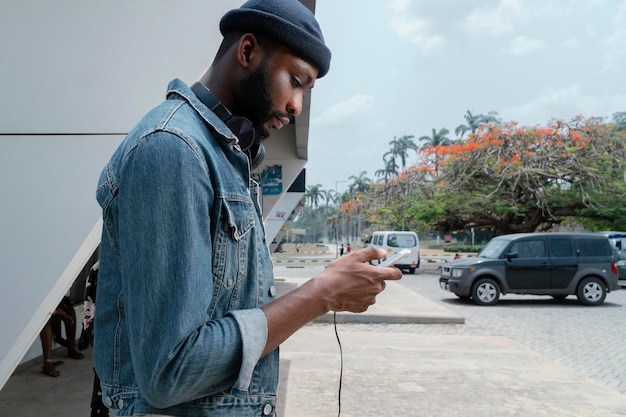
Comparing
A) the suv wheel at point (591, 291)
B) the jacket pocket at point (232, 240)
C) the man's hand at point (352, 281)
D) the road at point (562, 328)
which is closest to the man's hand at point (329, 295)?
the man's hand at point (352, 281)

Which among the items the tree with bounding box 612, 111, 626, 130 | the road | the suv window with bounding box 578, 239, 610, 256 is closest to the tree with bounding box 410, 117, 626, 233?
the road

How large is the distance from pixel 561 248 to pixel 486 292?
2.07 metres

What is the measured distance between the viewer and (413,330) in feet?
30.1

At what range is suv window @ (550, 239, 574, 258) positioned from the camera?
12188 mm

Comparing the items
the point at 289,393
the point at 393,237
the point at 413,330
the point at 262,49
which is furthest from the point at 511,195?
the point at 262,49

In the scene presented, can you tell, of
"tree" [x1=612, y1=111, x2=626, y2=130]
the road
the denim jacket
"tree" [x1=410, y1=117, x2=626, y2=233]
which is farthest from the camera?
"tree" [x1=612, y1=111, x2=626, y2=130]

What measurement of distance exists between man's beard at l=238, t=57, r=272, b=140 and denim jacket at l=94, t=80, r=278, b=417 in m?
0.12

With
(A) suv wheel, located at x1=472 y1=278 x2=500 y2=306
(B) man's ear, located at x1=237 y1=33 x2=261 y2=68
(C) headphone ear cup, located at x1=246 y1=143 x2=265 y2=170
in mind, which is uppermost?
(B) man's ear, located at x1=237 y1=33 x2=261 y2=68

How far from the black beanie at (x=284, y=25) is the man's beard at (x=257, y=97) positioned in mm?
75

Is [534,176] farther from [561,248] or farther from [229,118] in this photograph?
[229,118]

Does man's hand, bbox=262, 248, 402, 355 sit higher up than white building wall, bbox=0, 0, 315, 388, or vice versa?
white building wall, bbox=0, 0, 315, 388

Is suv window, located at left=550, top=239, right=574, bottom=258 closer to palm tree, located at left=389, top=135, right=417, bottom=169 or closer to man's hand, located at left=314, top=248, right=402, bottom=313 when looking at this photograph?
man's hand, located at left=314, top=248, right=402, bottom=313

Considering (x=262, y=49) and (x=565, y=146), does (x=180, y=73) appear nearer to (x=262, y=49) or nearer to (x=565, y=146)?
(x=262, y=49)

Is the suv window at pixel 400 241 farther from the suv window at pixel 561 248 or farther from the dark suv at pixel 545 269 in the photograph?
the suv window at pixel 561 248
